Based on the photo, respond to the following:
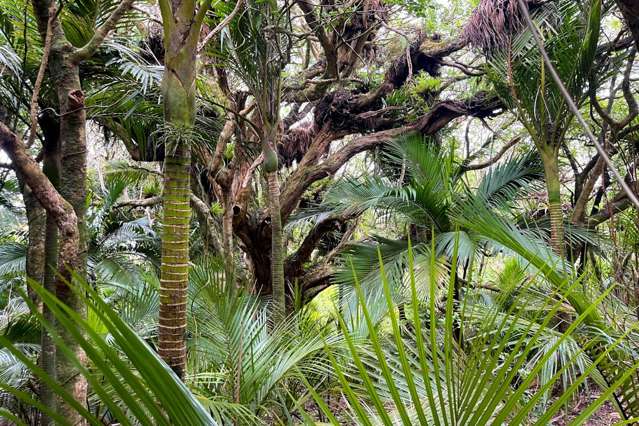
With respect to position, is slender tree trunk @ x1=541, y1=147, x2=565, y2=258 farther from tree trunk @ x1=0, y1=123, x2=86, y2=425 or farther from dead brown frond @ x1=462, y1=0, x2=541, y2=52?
tree trunk @ x1=0, y1=123, x2=86, y2=425

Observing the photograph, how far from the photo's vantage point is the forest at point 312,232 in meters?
0.78

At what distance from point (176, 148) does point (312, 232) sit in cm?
382

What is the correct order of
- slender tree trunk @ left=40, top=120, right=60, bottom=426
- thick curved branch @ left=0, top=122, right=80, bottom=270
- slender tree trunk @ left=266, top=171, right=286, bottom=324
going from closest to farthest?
1. thick curved branch @ left=0, top=122, right=80, bottom=270
2. slender tree trunk @ left=40, top=120, right=60, bottom=426
3. slender tree trunk @ left=266, top=171, right=286, bottom=324

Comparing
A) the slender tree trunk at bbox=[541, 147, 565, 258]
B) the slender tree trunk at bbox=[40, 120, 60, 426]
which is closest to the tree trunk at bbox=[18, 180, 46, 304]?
the slender tree trunk at bbox=[40, 120, 60, 426]

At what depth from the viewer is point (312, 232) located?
17.8 feet

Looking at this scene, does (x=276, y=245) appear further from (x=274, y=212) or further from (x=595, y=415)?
(x=595, y=415)

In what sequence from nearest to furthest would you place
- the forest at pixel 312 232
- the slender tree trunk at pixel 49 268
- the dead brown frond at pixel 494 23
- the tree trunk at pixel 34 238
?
the forest at pixel 312 232
the slender tree trunk at pixel 49 268
the tree trunk at pixel 34 238
the dead brown frond at pixel 494 23

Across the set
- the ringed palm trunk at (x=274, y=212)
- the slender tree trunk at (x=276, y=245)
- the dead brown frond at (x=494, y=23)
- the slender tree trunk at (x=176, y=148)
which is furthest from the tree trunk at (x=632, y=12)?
the dead brown frond at (x=494, y=23)

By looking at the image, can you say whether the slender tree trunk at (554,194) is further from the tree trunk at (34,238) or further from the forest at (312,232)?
the tree trunk at (34,238)

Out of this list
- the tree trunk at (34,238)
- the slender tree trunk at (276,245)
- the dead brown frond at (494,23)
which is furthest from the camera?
the dead brown frond at (494,23)

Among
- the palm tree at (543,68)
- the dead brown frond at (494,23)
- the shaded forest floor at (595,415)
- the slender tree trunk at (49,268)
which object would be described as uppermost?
the dead brown frond at (494,23)

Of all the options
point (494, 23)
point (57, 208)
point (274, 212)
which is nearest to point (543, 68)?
point (494, 23)

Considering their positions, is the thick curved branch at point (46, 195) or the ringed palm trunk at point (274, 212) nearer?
the thick curved branch at point (46, 195)

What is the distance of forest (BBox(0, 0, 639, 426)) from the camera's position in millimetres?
777
